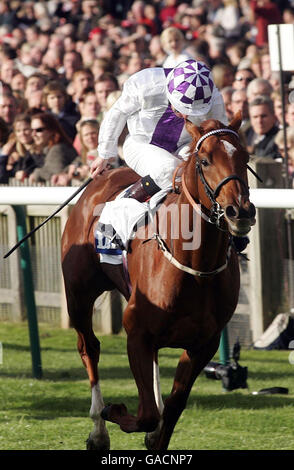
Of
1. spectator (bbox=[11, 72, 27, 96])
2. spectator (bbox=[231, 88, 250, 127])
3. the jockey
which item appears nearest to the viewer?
the jockey

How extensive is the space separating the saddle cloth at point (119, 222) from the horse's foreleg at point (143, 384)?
53cm

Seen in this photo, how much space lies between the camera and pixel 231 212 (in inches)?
158

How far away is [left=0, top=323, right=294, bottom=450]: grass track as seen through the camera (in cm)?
551

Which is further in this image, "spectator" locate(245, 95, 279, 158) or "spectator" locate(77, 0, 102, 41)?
"spectator" locate(77, 0, 102, 41)

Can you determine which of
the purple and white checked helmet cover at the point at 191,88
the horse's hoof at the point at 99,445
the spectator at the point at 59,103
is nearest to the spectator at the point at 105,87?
the spectator at the point at 59,103

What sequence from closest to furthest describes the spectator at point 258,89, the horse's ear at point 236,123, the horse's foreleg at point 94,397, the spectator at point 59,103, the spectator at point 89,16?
the horse's ear at point 236,123
the horse's foreleg at point 94,397
the spectator at point 258,89
the spectator at point 59,103
the spectator at point 89,16

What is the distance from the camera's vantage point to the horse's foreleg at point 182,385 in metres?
4.75

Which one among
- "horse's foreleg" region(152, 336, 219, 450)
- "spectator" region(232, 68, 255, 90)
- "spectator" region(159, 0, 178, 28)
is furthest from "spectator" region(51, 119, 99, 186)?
"spectator" region(159, 0, 178, 28)

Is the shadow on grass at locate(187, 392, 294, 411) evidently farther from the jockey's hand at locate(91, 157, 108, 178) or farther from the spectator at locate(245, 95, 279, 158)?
the spectator at locate(245, 95, 279, 158)

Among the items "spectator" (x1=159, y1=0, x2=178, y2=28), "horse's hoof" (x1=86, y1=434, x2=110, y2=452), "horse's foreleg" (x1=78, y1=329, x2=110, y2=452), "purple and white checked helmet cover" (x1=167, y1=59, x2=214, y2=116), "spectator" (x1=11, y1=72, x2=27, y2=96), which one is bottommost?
"horse's hoof" (x1=86, y1=434, x2=110, y2=452)

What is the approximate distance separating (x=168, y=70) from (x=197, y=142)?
33.2 inches

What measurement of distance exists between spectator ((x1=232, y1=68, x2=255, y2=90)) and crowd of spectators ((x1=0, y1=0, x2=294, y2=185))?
0.5 inches

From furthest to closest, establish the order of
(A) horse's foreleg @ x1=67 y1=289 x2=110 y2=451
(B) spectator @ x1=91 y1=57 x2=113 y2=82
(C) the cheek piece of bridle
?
(B) spectator @ x1=91 y1=57 x2=113 y2=82 < (A) horse's foreleg @ x1=67 y1=289 x2=110 y2=451 < (C) the cheek piece of bridle

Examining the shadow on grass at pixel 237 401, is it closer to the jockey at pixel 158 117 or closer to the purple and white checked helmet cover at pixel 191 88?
the jockey at pixel 158 117
